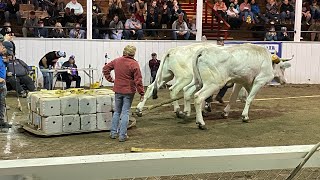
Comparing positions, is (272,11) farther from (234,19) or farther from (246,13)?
(234,19)

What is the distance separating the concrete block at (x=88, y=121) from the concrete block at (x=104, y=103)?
177 mm

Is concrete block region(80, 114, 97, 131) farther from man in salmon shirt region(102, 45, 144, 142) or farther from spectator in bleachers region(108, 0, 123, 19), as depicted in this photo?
spectator in bleachers region(108, 0, 123, 19)

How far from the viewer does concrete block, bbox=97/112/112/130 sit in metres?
9.76

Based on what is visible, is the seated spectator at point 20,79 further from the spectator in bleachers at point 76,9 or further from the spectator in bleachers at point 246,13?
the spectator in bleachers at point 246,13

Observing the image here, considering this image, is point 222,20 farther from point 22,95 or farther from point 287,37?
point 22,95

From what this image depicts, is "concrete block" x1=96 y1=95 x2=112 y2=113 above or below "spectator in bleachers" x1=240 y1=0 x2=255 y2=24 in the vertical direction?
below

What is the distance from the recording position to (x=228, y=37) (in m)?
21.0

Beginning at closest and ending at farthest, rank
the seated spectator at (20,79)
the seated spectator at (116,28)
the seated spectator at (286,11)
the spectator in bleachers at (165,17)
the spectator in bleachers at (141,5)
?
the seated spectator at (20,79)
the seated spectator at (116,28)
the spectator in bleachers at (165,17)
the spectator in bleachers at (141,5)
the seated spectator at (286,11)

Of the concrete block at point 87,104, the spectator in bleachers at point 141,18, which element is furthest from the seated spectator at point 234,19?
the concrete block at point 87,104

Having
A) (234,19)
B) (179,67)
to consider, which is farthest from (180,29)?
(179,67)

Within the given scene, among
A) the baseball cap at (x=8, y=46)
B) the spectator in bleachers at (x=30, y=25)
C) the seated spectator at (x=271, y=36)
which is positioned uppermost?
the spectator in bleachers at (x=30, y=25)

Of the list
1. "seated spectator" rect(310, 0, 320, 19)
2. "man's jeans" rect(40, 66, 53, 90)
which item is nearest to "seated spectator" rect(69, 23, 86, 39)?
"man's jeans" rect(40, 66, 53, 90)

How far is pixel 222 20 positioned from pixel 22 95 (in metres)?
10.0

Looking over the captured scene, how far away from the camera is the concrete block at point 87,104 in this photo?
9.48 meters
